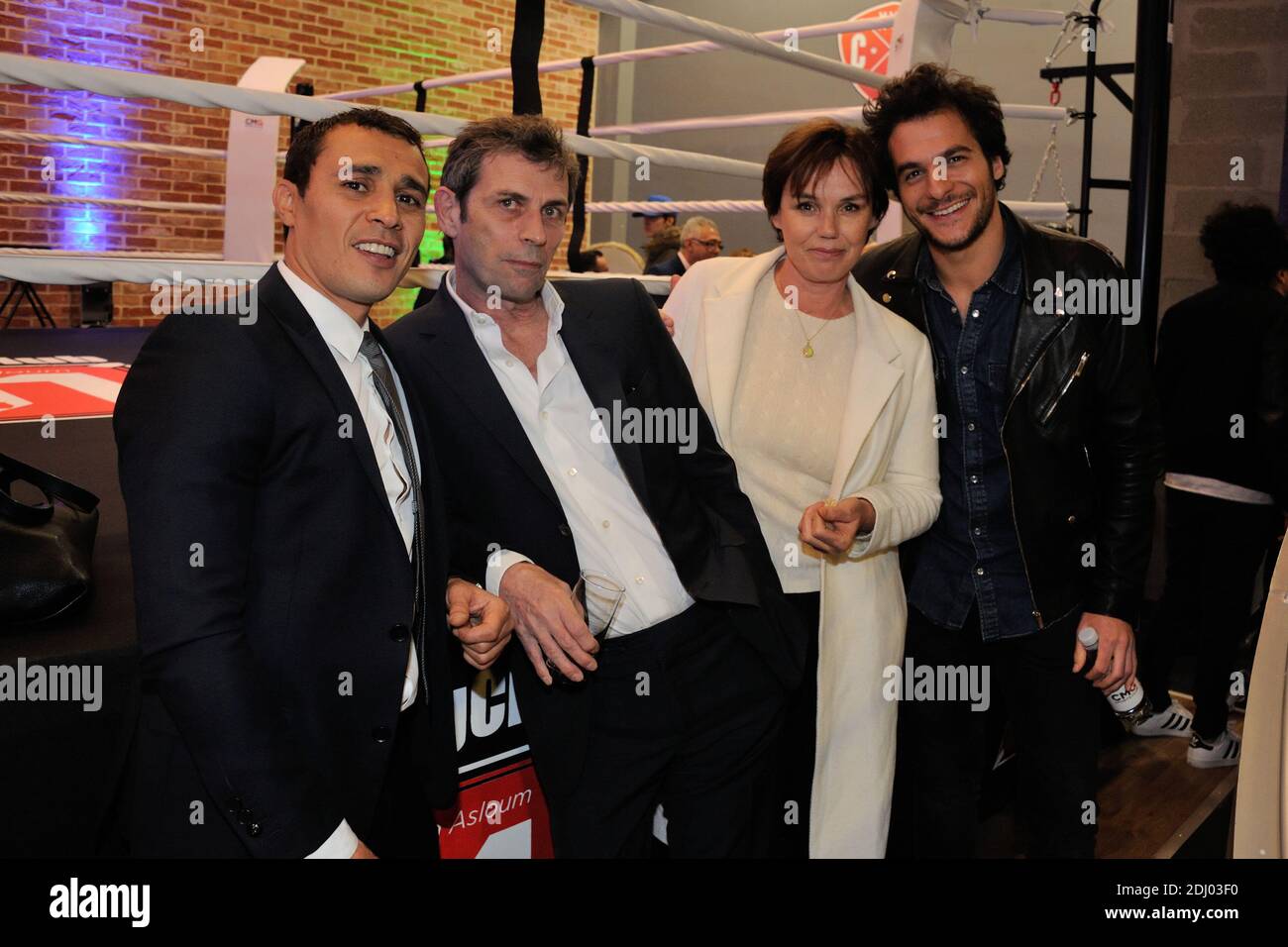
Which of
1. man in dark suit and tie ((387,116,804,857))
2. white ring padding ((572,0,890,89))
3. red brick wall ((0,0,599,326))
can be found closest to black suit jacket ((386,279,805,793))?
man in dark suit and tie ((387,116,804,857))

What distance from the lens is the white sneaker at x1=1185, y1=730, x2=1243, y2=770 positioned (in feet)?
9.77

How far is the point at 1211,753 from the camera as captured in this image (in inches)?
118

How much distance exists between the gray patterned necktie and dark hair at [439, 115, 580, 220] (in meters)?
0.31

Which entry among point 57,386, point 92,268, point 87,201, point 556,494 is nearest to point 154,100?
point 87,201

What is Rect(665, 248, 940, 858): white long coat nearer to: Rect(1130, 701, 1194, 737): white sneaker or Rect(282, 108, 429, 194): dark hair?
Rect(282, 108, 429, 194): dark hair

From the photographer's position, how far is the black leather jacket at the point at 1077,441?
1.71 m

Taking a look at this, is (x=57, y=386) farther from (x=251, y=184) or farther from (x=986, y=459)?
(x=986, y=459)

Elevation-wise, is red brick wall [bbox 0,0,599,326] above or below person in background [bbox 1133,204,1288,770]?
above

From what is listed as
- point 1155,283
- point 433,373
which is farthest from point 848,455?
point 1155,283

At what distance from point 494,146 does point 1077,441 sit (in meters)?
1.03

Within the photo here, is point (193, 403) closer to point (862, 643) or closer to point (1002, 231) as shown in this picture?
point (862, 643)

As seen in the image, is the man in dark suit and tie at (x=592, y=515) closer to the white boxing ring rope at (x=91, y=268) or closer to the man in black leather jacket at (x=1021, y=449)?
the white boxing ring rope at (x=91, y=268)

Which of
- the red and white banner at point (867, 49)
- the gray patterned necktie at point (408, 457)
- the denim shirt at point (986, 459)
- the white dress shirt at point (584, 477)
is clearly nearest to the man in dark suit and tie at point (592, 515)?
the white dress shirt at point (584, 477)
